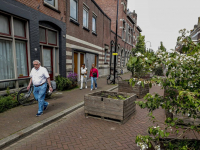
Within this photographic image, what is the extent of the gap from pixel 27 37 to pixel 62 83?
10.4ft

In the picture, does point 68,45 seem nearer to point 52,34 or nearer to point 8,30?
point 52,34

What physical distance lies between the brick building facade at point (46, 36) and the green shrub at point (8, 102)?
31.7 inches

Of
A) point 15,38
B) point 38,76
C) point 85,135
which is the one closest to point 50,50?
point 15,38

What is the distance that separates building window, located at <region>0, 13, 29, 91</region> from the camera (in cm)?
572

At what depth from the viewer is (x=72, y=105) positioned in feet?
19.3

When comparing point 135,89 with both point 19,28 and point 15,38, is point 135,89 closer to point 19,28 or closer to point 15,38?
point 15,38

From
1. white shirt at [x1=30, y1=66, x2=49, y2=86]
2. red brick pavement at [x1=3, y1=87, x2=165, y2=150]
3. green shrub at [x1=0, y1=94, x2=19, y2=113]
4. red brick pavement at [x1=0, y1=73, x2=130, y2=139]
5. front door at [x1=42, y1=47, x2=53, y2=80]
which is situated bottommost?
red brick pavement at [x1=3, y1=87, x2=165, y2=150]

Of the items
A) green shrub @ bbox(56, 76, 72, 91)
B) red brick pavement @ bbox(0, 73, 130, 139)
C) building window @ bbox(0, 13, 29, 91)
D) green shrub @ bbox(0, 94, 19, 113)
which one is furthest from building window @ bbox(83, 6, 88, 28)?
green shrub @ bbox(0, 94, 19, 113)

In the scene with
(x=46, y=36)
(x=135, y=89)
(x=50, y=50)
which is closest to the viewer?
(x=135, y=89)

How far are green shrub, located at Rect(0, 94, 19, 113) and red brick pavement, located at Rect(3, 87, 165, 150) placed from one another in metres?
2.10

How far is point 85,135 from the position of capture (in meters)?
3.63

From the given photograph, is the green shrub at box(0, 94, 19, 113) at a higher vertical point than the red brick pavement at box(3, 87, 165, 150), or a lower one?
higher

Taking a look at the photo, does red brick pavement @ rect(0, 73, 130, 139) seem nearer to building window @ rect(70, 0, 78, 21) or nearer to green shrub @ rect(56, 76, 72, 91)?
green shrub @ rect(56, 76, 72, 91)

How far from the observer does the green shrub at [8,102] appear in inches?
190
